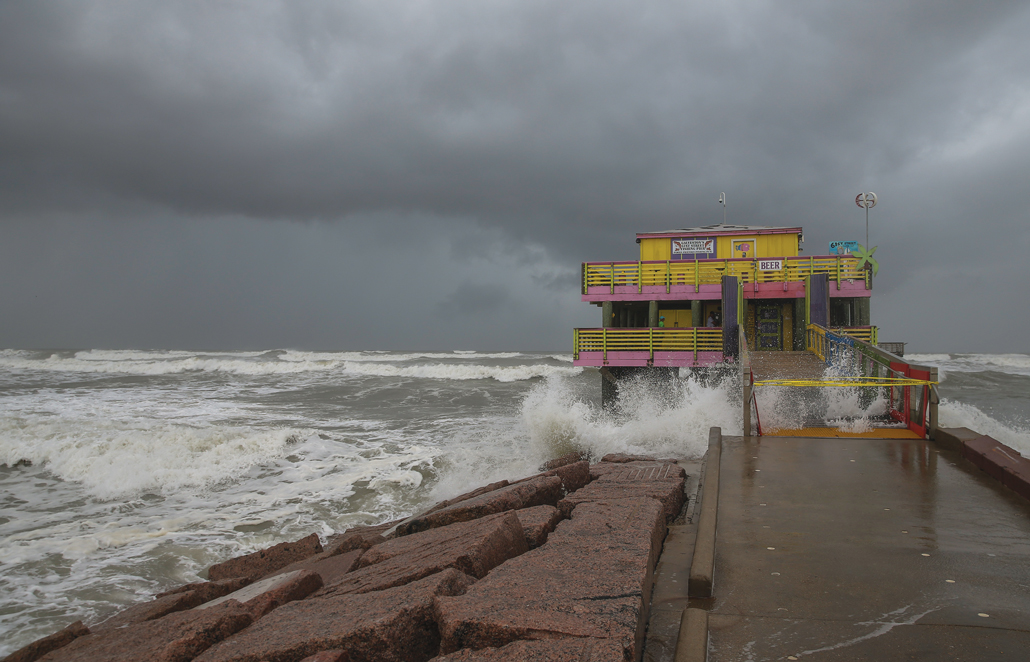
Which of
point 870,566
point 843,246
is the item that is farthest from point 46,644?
point 843,246

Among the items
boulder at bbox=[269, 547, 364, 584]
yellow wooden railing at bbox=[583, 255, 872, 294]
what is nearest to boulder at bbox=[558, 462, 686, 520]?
boulder at bbox=[269, 547, 364, 584]

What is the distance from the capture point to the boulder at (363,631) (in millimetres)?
3117

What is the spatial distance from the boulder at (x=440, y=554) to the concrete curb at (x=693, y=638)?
61.6 inches

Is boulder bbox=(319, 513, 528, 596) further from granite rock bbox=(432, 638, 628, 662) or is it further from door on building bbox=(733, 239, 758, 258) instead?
door on building bbox=(733, 239, 758, 258)

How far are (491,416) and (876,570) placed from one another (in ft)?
55.2

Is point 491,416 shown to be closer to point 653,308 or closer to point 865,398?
point 653,308

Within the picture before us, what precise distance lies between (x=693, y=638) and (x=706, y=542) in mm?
1376

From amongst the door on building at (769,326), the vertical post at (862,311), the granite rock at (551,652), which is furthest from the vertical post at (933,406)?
the door on building at (769,326)

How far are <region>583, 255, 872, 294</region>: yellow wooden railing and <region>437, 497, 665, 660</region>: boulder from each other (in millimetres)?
14500

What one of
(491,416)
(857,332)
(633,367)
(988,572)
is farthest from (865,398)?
(491,416)

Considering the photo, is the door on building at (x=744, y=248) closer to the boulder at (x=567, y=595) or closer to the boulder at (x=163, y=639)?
the boulder at (x=567, y=595)

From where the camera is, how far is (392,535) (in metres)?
6.29

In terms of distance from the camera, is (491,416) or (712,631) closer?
(712,631)

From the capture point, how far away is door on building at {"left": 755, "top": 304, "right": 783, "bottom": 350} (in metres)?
19.4
